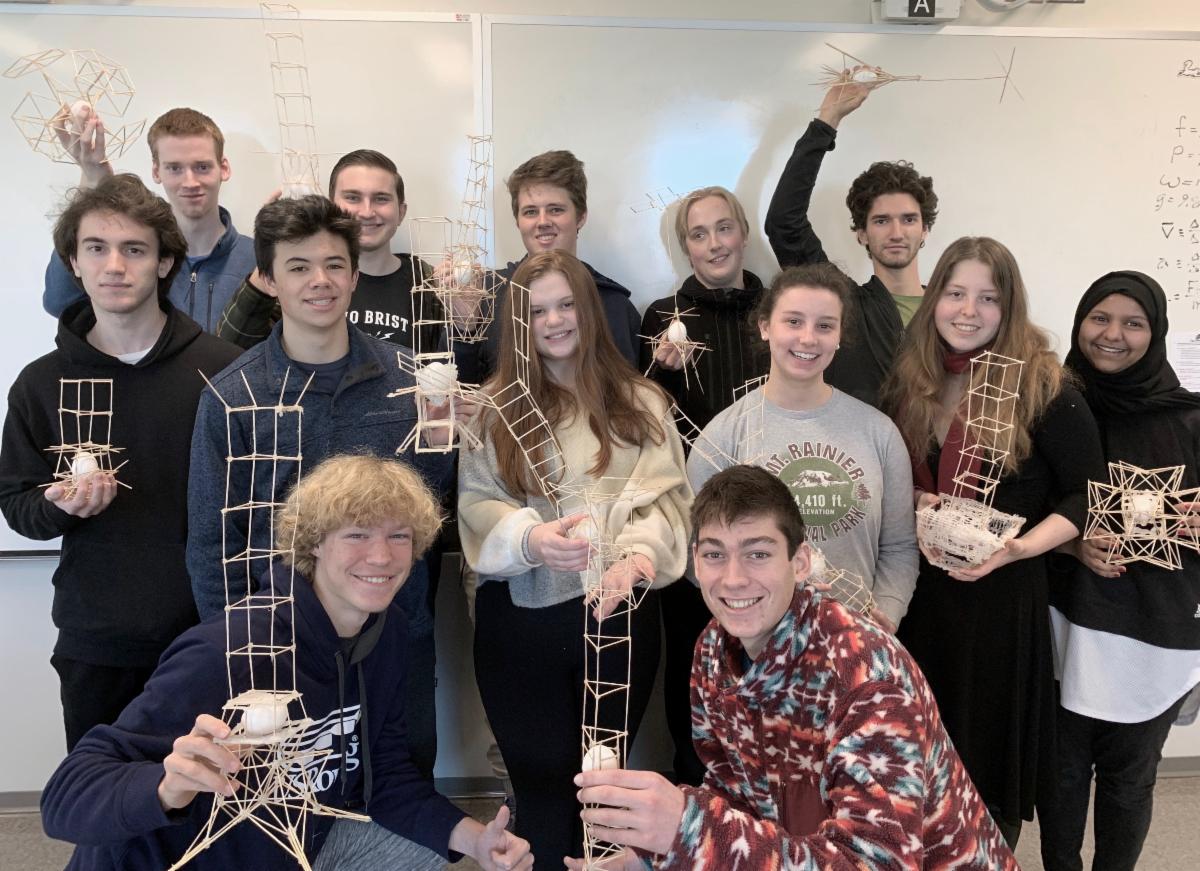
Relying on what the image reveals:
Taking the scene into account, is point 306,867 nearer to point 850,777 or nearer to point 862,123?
point 850,777

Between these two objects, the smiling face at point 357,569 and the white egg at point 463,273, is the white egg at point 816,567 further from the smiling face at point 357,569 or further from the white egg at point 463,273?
the white egg at point 463,273

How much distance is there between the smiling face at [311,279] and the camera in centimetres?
160

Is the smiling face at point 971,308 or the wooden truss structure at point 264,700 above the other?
the smiling face at point 971,308

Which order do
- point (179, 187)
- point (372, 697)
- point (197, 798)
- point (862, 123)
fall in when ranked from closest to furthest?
1. point (197, 798)
2. point (372, 697)
3. point (179, 187)
4. point (862, 123)

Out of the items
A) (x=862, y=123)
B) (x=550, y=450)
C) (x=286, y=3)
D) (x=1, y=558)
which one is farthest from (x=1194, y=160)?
(x=1, y=558)

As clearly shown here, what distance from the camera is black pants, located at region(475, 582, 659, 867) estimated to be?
169cm

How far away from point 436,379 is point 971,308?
1196 millimetres

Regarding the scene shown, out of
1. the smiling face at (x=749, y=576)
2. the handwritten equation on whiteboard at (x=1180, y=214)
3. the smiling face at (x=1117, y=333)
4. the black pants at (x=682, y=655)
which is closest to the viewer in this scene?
the smiling face at (x=749, y=576)

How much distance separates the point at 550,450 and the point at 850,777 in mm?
880

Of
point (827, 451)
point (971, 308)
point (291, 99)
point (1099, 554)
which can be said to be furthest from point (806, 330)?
point (291, 99)

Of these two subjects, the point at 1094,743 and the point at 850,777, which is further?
the point at 1094,743

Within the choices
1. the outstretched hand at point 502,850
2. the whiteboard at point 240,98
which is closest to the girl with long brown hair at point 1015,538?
the outstretched hand at point 502,850

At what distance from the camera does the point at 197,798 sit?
1.26m

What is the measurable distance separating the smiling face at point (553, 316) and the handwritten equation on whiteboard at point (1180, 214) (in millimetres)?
2186
